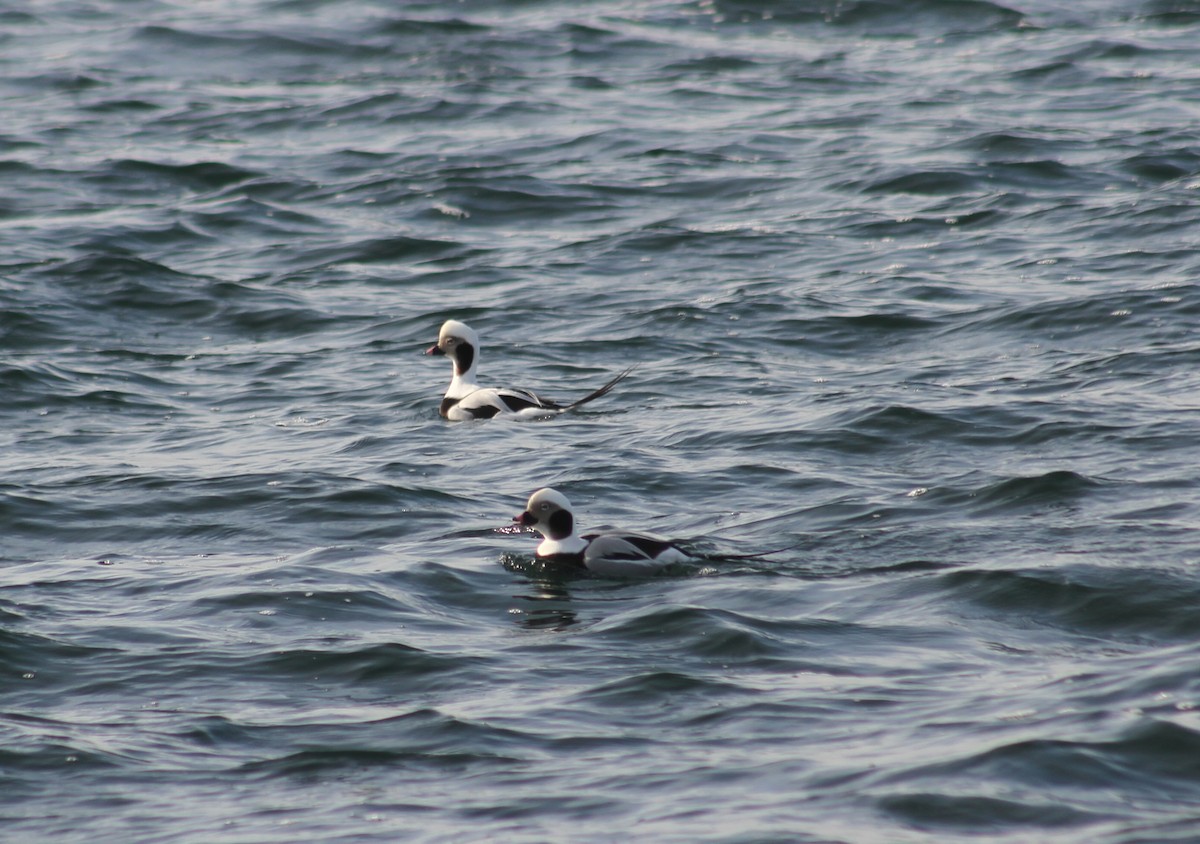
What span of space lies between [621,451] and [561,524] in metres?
2.42

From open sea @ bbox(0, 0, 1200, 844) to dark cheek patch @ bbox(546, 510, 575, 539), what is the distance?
0.23 metres

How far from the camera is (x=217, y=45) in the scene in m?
31.4

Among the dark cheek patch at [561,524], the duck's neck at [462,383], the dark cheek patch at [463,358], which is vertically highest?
the dark cheek patch at [561,524]

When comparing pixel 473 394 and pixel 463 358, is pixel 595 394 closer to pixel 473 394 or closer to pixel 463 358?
pixel 473 394

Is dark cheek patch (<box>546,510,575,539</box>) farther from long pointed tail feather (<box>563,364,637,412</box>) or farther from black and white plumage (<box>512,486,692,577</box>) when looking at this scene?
long pointed tail feather (<box>563,364,637,412</box>)

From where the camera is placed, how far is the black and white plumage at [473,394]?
14.1 metres

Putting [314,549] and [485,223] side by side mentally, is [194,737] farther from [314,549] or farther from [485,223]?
[485,223]

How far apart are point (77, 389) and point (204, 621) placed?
620 cm

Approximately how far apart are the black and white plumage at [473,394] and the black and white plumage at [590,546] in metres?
3.32

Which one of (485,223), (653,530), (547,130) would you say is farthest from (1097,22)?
(653,530)

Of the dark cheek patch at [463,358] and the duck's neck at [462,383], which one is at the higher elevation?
the dark cheek patch at [463,358]

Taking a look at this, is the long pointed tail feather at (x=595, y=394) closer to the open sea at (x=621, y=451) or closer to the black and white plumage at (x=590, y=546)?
the open sea at (x=621, y=451)

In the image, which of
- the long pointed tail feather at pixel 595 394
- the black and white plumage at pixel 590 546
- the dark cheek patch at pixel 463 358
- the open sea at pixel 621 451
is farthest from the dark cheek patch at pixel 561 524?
the dark cheek patch at pixel 463 358

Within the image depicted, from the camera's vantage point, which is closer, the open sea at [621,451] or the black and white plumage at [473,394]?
the open sea at [621,451]
